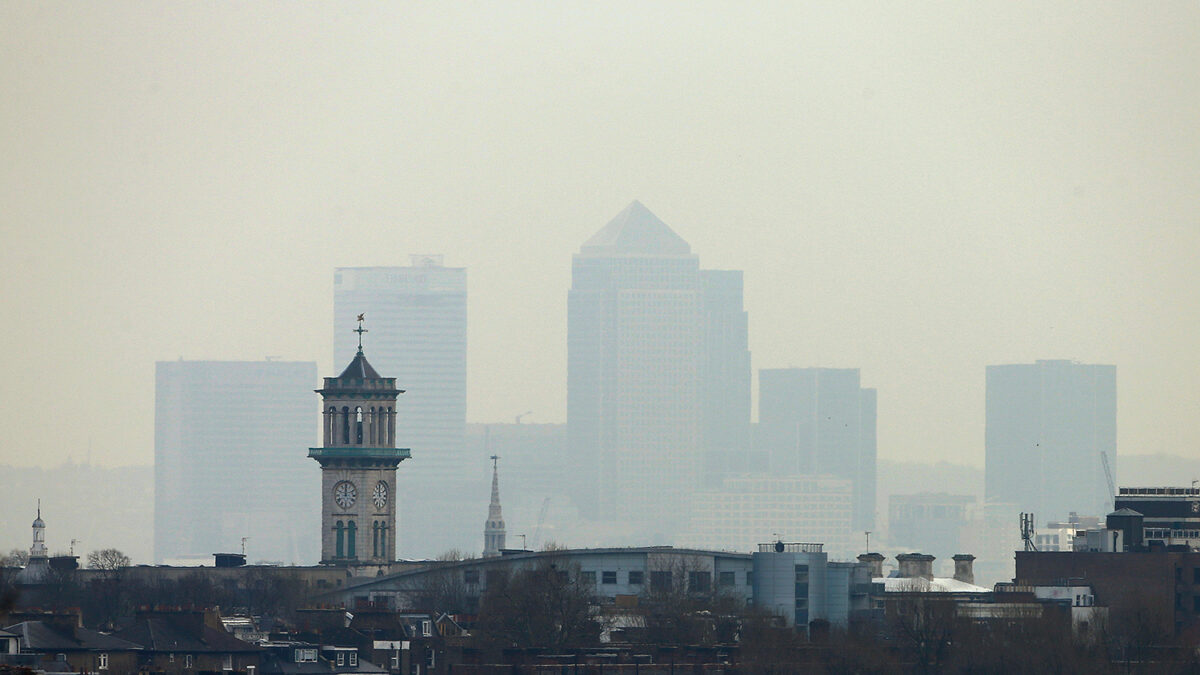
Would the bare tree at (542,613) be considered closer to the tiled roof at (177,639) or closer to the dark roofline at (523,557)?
the dark roofline at (523,557)

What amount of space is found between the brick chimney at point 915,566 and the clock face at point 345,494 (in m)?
28.1

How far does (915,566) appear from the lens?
616 ft

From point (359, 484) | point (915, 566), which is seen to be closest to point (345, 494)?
point (359, 484)

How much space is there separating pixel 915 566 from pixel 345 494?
29332mm

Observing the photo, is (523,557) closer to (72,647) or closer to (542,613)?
(542,613)

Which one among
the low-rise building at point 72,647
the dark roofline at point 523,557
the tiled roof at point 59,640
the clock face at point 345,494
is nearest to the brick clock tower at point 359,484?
the clock face at point 345,494

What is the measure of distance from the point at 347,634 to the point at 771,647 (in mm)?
13551

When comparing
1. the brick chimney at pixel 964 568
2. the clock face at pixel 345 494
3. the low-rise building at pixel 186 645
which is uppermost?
the clock face at pixel 345 494

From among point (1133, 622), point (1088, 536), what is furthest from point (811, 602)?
point (1088, 536)

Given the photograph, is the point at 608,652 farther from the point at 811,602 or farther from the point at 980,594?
the point at 980,594

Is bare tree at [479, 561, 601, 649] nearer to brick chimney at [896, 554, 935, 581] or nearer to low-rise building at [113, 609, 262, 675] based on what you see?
low-rise building at [113, 609, 262, 675]

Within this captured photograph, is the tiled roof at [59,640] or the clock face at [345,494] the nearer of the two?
the tiled roof at [59,640]

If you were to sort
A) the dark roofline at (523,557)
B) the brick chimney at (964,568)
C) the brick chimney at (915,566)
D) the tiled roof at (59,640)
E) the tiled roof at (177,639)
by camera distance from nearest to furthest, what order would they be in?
the tiled roof at (59,640) → the tiled roof at (177,639) → the dark roofline at (523,557) → the brick chimney at (915,566) → the brick chimney at (964,568)

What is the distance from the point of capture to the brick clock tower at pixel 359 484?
192875mm
